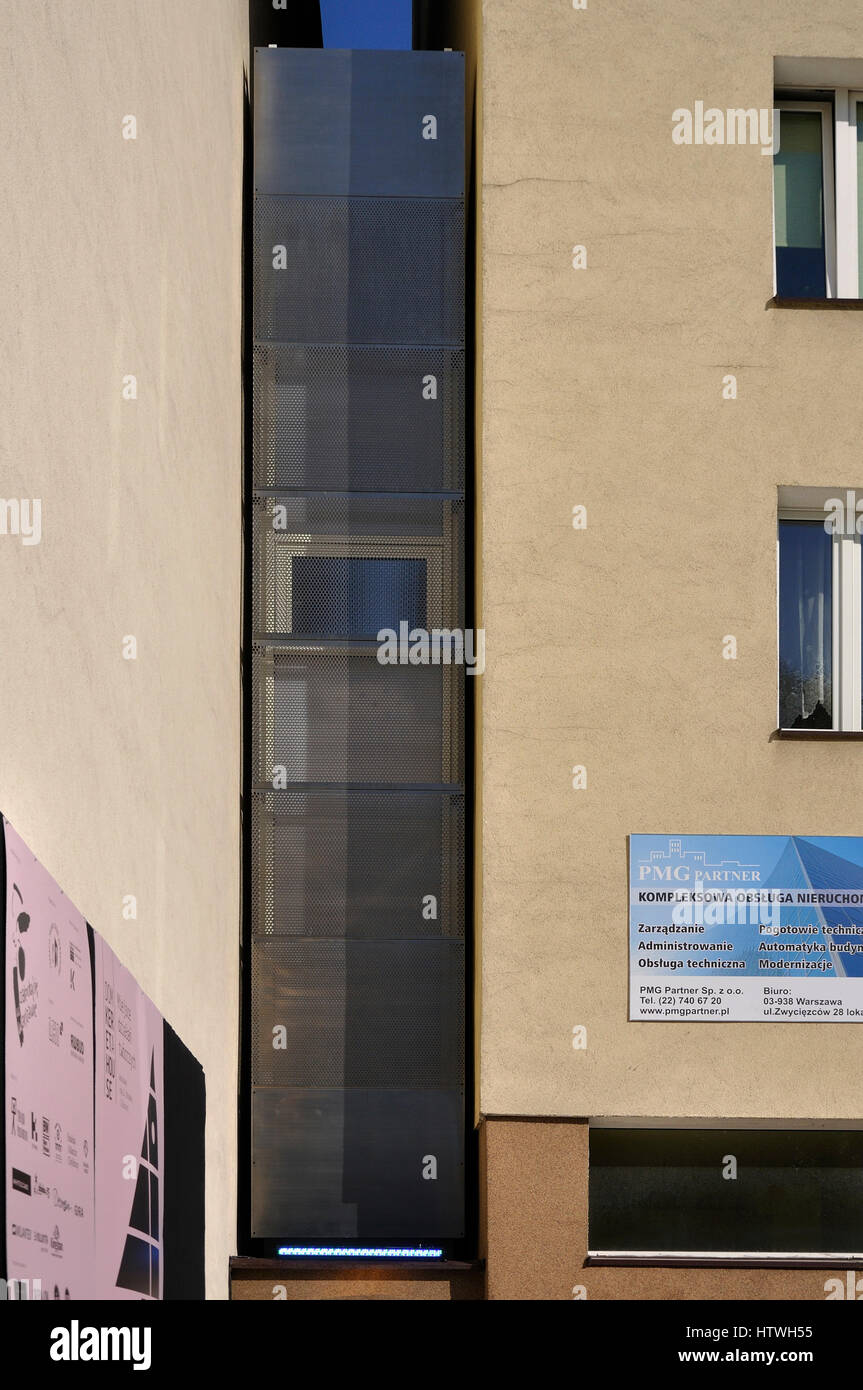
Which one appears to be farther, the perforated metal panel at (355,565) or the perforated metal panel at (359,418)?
the perforated metal panel at (359,418)

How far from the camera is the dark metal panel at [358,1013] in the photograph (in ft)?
34.6

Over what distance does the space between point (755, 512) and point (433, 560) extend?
224cm

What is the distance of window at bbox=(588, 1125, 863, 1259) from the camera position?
9812 millimetres

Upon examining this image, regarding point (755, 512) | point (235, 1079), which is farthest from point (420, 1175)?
point (755, 512)

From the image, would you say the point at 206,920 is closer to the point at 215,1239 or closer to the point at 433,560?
the point at 215,1239

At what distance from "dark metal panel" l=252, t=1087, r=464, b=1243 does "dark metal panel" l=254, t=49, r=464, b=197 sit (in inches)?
251

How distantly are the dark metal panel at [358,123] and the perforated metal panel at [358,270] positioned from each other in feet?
0.48

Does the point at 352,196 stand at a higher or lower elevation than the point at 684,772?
higher

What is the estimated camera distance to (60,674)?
443 cm

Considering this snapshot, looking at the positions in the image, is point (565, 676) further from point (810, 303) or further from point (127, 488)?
point (127, 488)
